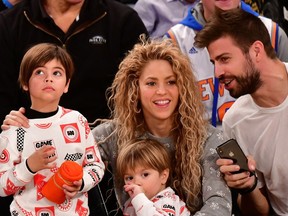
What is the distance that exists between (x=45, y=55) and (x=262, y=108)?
1001 mm

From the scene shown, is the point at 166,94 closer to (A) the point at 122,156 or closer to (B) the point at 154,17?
(A) the point at 122,156

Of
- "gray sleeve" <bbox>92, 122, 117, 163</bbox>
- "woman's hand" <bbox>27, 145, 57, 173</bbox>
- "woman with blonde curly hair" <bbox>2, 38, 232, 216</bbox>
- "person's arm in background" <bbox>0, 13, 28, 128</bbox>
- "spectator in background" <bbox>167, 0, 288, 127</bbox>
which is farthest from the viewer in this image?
"spectator in background" <bbox>167, 0, 288, 127</bbox>

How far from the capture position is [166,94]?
293cm

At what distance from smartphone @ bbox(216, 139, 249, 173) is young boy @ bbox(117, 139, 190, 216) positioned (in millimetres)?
236

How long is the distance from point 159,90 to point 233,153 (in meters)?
0.41

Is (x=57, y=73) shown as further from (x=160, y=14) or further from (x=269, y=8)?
(x=269, y=8)

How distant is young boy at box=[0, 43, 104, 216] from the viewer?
258cm

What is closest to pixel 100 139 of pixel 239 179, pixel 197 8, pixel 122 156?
pixel 122 156

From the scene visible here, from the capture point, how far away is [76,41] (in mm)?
3324

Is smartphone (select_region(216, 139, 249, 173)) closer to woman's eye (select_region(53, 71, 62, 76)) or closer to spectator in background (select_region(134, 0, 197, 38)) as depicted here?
woman's eye (select_region(53, 71, 62, 76))

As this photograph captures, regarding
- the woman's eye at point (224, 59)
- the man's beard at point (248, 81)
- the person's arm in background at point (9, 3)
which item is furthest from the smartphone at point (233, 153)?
the person's arm in background at point (9, 3)

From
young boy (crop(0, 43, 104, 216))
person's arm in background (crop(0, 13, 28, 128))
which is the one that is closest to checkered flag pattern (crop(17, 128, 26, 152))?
young boy (crop(0, 43, 104, 216))

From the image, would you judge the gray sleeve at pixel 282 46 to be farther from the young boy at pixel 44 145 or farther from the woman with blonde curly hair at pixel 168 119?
the young boy at pixel 44 145

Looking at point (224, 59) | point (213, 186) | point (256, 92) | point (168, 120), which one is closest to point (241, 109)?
point (256, 92)
